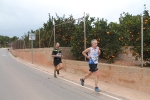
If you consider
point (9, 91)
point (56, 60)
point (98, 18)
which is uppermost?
point (98, 18)

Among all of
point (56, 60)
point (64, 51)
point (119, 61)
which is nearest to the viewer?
point (56, 60)

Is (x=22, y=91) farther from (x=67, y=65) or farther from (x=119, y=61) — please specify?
(x=119, y=61)

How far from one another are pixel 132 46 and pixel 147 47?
1.12 meters

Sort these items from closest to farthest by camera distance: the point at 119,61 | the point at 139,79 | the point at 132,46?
the point at 139,79 → the point at 132,46 → the point at 119,61

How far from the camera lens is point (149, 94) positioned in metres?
7.72

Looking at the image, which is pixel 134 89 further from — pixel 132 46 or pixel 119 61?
pixel 119 61

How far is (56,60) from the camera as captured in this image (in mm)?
12727

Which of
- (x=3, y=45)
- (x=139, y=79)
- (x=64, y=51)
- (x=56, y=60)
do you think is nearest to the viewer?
(x=139, y=79)

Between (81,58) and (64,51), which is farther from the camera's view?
(64,51)

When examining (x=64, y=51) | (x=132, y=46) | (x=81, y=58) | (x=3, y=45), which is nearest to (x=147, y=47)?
(x=132, y=46)

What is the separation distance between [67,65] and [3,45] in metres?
168

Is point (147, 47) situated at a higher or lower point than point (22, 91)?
higher

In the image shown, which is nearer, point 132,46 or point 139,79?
point 139,79

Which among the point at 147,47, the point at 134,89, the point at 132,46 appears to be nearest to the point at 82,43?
the point at 132,46
